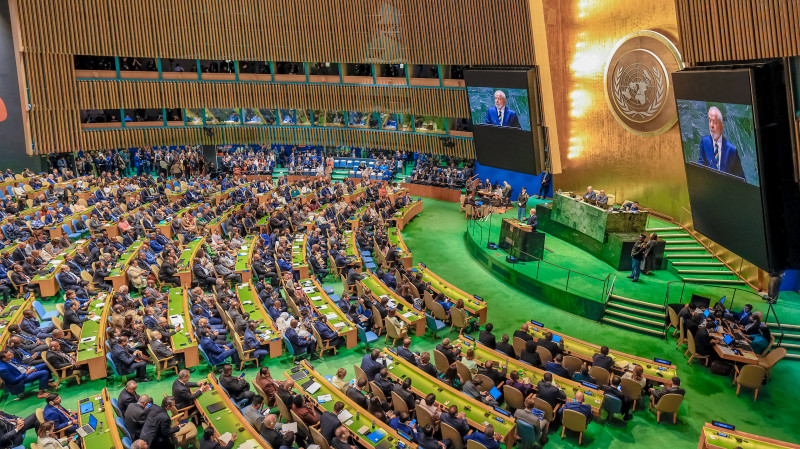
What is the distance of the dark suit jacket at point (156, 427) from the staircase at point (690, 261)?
11.9 metres

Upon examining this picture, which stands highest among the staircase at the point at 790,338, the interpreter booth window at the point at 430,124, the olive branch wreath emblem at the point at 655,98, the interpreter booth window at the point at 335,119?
the interpreter booth window at the point at 335,119

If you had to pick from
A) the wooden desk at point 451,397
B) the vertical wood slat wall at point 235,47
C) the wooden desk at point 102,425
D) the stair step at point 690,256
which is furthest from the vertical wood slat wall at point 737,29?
the wooden desk at point 102,425

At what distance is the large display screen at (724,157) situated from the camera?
9.98 metres

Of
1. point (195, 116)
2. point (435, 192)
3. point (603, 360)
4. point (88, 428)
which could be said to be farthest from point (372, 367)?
point (195, 116)

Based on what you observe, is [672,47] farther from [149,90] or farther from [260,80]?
[149,90]

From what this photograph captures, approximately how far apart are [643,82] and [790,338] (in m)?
8.22

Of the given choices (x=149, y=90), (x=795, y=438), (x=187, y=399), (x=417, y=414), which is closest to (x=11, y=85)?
(x=149, y=90)

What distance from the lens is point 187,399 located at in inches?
335

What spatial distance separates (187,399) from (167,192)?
→ 14926mm

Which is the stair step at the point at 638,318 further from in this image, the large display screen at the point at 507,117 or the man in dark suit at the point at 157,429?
the man in dark suit at the point at 157,429

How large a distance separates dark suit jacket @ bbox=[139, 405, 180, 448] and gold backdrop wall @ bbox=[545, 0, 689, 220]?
569 inches

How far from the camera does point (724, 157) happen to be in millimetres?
10906

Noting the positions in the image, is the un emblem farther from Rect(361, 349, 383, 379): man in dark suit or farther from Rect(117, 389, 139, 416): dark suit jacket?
Rect(117, 389, 139, 416): dark suit jacket

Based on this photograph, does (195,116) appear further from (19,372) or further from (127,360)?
(19,372)
